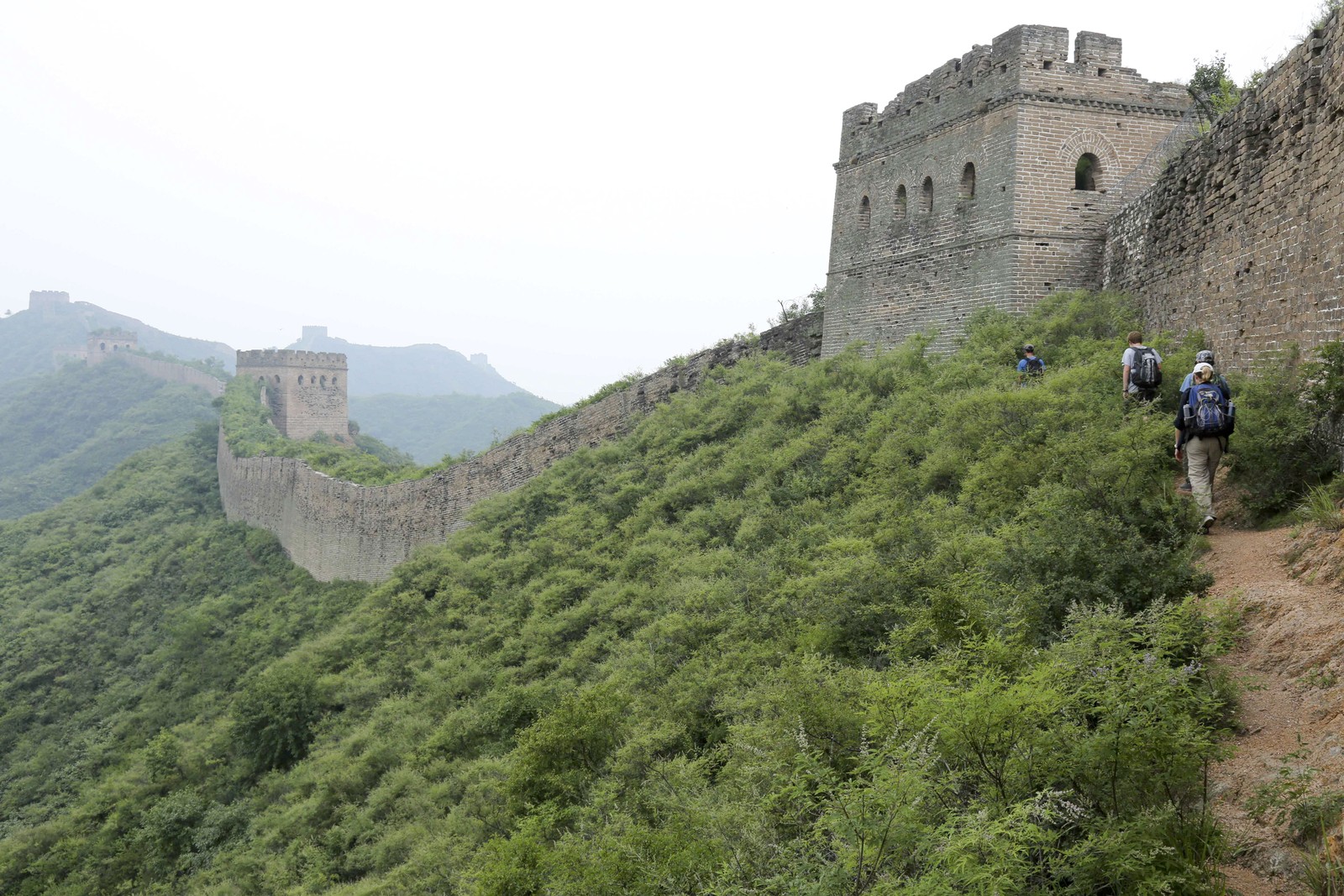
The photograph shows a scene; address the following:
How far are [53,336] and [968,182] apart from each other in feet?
443

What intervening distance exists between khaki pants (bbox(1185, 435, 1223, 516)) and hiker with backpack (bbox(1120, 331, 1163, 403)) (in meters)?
1.38

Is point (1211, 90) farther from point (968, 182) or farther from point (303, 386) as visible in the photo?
point (303, 386)

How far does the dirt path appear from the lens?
3289 mm

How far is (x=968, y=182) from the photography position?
475 inches

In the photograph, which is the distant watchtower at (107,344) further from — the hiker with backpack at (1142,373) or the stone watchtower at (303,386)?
the hiker with backpack at (1142,373)

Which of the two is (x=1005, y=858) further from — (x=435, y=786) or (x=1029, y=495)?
(x=435, y=786)

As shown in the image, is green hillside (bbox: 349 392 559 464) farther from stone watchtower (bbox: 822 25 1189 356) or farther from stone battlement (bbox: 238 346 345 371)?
stone watchtower (bbox: 822 25 1189 356)

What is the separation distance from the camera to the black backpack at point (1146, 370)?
7.17m

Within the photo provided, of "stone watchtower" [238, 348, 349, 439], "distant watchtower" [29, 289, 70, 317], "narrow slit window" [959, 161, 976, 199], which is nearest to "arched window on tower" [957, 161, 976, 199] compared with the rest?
"narrow slit window" [959, 161, 976, 199]

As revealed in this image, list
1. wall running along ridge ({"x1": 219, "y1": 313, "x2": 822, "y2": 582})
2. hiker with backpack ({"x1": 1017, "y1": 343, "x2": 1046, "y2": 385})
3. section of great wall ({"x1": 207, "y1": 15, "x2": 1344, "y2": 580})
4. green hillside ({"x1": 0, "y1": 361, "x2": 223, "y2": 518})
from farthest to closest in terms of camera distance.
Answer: green hillside ({"x1": 0, "y1": 361, "x2": 223, "y2": 518}) < wall running along ridge ({"x1": 219, "y1": 313, "x2": 822, "y2": 582}) < hiker with backpack ({"x1": 1017, "y1": 343, "x2": 1046, "y2": 385}) < section of great wall ({"x1": 207, "y1": 15, "x2": 1344, "y2": 580})

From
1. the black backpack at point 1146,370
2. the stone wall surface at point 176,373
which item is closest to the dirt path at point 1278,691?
the black backpack at point 1146,370

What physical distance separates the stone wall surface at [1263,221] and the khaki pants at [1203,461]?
1014 mm

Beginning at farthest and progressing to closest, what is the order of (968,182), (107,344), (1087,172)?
1. (107,344)
2. (968,182)
3. (1087,172)

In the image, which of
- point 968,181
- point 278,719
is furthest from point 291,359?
point 968,181
